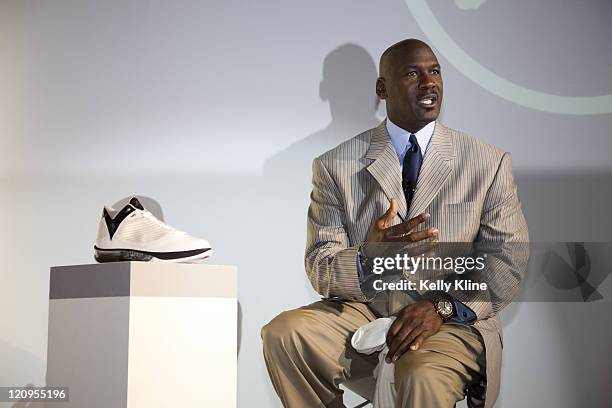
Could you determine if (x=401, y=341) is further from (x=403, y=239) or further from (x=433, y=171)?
(x=433, y=171)

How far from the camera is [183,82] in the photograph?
8.53 feet

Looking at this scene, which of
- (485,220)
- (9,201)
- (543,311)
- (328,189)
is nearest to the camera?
(485,220)

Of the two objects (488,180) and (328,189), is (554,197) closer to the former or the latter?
(488,180)

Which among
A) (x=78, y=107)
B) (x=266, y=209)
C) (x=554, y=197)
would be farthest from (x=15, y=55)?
(x=554, y=197)

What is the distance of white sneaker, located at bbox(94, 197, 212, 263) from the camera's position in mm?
1847

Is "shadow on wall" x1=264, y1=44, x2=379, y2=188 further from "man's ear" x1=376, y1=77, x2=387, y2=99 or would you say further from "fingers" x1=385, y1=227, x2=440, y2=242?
"fingers" x1=385, y1=227, x2=440, y2=242

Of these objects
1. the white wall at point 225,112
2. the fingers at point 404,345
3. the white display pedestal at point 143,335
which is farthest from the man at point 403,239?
the white wall at point 225,112

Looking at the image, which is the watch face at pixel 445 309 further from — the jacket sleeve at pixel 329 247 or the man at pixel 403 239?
the jacket sleeve at pixel 329 247

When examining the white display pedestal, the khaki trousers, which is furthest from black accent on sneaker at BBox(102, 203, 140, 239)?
the khaki trousers

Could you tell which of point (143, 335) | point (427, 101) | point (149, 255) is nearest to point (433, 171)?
point (427, 101)

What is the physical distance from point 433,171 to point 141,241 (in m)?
0.81

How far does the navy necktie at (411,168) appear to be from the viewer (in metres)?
2.12

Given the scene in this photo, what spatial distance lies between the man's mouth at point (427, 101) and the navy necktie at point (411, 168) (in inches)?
3.8

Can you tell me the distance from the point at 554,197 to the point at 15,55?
187 centimetres
